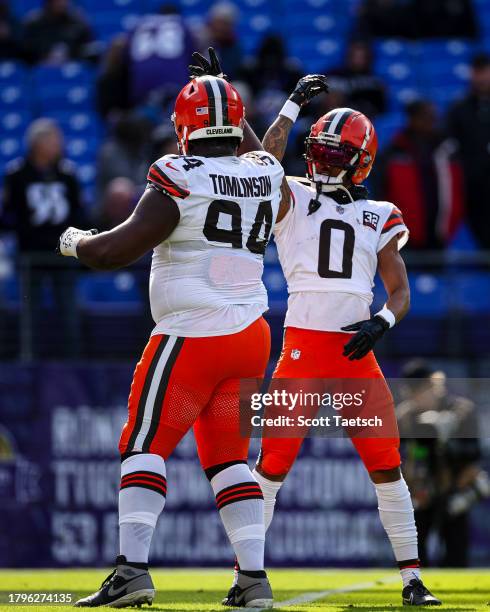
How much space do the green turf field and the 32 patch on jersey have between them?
6.06 feet

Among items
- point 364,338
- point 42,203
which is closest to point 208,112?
point 364,338

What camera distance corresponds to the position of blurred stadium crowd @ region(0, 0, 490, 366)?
11.8 m

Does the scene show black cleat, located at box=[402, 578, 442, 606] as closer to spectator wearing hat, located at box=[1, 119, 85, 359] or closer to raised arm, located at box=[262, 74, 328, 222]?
raised arm, located at box=[262, 74, 328, 222]

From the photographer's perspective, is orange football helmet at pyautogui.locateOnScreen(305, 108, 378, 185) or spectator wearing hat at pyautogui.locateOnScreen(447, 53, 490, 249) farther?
spectator wearing hat at pyautogui.locateOnScreen(447, 53, 490, 249)

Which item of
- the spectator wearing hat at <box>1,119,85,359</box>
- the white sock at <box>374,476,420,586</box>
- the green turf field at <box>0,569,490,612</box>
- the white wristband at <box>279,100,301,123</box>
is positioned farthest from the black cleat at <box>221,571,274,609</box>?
the spectator wearing hat at <box>1,119,85,359</box>

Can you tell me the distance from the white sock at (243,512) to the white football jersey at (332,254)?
1.28 m

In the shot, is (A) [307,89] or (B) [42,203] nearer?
(A) [307,89]

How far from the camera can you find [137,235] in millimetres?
5777

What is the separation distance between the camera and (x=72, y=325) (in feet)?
38.3

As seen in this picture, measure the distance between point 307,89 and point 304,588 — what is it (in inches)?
113

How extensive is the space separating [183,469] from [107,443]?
670 mm

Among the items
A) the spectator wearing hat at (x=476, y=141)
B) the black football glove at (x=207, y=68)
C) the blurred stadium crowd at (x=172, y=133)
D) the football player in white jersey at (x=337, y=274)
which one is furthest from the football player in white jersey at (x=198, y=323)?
the spectator wearing hat at (x=476, y=141)

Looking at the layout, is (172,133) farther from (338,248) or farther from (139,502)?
(139,502)

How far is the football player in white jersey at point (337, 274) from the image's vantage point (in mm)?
6789
